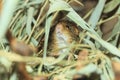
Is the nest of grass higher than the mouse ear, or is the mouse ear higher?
the mouse ear

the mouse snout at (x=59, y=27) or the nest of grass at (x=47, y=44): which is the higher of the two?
the mouse snout at (x=59, y=27)

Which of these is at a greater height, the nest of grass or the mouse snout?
the mouse snout

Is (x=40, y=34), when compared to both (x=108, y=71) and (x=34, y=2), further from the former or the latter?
(x=108, y=71)

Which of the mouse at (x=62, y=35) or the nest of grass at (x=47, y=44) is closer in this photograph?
the nest of grass at (x=47, y=44)

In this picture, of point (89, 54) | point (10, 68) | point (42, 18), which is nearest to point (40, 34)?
point (42, 18)

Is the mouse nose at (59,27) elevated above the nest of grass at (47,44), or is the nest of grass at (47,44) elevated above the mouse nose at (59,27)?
the mouse nose at (59,27)

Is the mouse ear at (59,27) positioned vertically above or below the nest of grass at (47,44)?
above

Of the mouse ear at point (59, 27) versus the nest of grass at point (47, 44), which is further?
the mouse ear at point (59, 27)

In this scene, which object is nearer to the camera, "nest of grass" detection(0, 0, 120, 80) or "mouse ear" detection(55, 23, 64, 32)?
"nest of grass" detection(0, 0, 120, 80)
